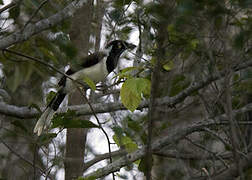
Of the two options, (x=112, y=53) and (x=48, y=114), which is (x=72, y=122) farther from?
(x=112, y=53)

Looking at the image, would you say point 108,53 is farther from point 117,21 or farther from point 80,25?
point 117,21

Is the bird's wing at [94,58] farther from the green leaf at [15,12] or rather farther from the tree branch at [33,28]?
the green leaf at [15,12]

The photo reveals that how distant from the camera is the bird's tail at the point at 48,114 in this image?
348cm

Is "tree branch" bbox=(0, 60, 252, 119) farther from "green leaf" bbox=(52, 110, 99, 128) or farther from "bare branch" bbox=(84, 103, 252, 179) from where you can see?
"green leaf" bbox=(52, 110, 99, 128)

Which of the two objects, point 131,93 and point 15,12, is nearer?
point 15,12

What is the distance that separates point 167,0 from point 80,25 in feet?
8.05

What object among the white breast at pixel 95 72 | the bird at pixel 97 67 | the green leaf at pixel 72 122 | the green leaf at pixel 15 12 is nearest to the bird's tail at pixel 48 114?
the bird at pixel 97 67

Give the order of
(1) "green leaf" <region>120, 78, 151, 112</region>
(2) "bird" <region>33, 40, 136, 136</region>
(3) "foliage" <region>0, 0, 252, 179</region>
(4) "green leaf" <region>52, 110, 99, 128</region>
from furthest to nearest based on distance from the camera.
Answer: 1. (2) "bird" <region>33, 40, 136, 136</region>
2. (1) "green leaf" <region>120, 78, 151, 112</region>
3. (4) "green leaf" <region>52, 110, 99, 128</region>
4. (3) "foliage" <region>0, 0, 252, 179</region>

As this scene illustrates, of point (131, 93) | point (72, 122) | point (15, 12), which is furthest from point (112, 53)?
point (15, 12)

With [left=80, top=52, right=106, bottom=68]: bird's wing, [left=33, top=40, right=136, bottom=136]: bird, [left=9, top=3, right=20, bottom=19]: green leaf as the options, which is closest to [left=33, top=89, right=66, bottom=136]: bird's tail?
[left=33, top=40, right=136, bottom=136]: bird

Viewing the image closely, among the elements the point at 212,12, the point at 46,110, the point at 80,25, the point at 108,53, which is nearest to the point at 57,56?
the point at 212,12

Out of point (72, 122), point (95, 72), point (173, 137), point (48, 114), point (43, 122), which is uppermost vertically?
point (95, 72)

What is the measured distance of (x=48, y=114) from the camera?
3754mm

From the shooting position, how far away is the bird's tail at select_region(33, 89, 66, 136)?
11.4ft
